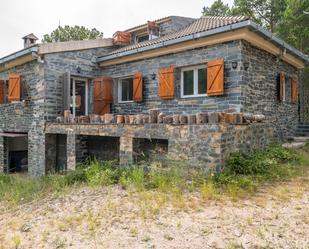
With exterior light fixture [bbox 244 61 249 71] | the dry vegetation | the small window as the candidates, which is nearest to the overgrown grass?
the dry vegetation

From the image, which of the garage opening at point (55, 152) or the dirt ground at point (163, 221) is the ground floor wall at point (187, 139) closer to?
the dirt ground at point (163, 221)

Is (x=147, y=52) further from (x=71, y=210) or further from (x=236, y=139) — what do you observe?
(x=71, y=210)

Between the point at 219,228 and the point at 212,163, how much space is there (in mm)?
1988

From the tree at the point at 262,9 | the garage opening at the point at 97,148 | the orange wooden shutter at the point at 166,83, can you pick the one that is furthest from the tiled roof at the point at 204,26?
the tree at the point at 262,9

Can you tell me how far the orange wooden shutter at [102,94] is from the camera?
1098 centimetres

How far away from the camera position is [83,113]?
1167 centimetres

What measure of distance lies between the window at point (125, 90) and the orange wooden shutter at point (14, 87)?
3.77 meters

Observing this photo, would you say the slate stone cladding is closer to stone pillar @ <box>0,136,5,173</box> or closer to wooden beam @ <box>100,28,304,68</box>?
wooden beam @ <box>100,28,304,68</box>

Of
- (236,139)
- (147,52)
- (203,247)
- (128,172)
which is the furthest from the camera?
(147,52)

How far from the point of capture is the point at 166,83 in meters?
9.34

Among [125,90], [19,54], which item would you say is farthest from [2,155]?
[125,90]

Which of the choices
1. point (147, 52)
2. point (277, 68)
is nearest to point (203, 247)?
point (147, 52)

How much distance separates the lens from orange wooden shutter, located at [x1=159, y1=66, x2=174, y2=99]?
9227 millimetres

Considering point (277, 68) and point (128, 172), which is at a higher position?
point (277, 68)
